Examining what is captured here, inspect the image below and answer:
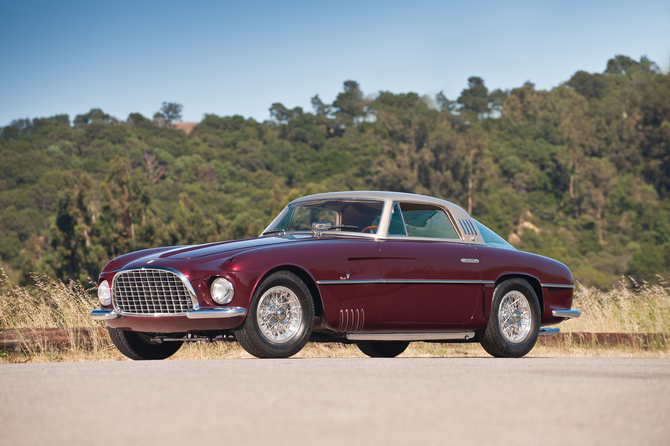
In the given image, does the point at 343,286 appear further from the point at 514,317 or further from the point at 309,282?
the point at 514,317

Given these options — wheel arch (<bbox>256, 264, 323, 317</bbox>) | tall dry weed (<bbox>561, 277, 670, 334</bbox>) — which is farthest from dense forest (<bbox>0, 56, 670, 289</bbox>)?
wheel arch (<bbox>256, 264, 323, 317</bbox>)

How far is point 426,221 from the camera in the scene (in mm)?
9109

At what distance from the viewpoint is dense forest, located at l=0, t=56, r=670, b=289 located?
3371 inches

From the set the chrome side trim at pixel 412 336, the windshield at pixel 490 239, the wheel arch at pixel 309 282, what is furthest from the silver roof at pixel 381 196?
the wheel arch at pixel 309 282

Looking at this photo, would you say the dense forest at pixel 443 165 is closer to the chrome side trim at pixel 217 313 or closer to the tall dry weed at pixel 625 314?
the tall dry weed at pixel 625 314

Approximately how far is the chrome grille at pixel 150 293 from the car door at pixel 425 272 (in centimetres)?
190

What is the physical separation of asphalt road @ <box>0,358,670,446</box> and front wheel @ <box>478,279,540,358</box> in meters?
2.66

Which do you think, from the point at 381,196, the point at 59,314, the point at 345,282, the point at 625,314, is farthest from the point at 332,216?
the point at 625,314

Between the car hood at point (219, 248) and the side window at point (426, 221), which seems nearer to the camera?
the car hood at point (219, 248)

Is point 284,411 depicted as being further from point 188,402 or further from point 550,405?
point 550,405

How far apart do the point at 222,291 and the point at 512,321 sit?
3.60m

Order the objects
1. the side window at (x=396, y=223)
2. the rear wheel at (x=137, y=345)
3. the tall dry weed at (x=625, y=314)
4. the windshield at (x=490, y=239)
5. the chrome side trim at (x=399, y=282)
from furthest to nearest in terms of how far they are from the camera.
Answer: the tall dry weed at (x=625, y=314), the windshield at (x=490, y=239), the side window at (x=396, y=223), the rear wheel at (x=137, y=345), the chrome side trim at (x=399, y=282)

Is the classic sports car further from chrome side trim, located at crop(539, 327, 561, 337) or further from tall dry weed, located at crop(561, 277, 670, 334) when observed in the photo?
tall dry weed, located at crop(561, 277, 670, 334)

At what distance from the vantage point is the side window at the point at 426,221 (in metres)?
8.87
